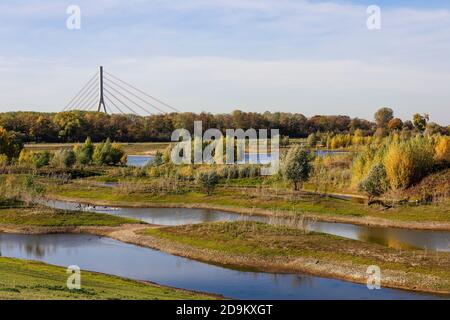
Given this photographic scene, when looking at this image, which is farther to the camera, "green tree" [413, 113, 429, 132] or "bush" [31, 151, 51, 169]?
"green tree" [413, 113, 429, 132]

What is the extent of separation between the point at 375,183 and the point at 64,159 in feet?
207

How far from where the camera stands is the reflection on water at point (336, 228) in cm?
5091

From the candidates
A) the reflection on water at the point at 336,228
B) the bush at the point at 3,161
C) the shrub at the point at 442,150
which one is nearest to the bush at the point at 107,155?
the bush at the point at 3,161

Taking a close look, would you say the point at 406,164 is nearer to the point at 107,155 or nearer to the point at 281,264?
the point at 281,264

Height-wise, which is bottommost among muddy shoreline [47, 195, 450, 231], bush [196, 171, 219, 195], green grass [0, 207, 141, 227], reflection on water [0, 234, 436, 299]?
reflection on water [0, 234, 436, 299]

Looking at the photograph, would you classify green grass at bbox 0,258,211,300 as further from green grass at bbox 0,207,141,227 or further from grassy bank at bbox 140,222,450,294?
green grass at bbox 0,207,141,227

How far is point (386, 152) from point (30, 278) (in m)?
59.1

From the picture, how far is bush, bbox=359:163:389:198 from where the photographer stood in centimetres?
6831

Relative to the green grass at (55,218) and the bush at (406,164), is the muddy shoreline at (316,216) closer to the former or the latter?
the bush at (406,164)

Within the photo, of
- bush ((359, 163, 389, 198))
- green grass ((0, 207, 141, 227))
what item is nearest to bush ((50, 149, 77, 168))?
green grass ((0, 207, 141, 227))

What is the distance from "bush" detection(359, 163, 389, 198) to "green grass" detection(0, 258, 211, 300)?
39.1 meters

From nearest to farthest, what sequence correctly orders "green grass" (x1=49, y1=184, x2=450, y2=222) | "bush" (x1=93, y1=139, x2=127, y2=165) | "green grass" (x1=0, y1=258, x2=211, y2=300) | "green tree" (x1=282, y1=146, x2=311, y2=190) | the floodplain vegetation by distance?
"green grass" (x1=0, y1=258, x2=211, y2=300)
the floodplain vegetation
"green grass" (x1=49, y1=184, x2=450, y2=222)
"green tree" (x1=282, y1=146, x2=311, y2=190)
"bush" (x1=93, y1=139, x2=127, y2=165)

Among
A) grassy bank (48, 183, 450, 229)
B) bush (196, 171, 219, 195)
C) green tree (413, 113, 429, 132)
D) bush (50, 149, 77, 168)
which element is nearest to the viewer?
grassy bank (48, 183, 450, 229)

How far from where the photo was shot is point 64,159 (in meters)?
109
